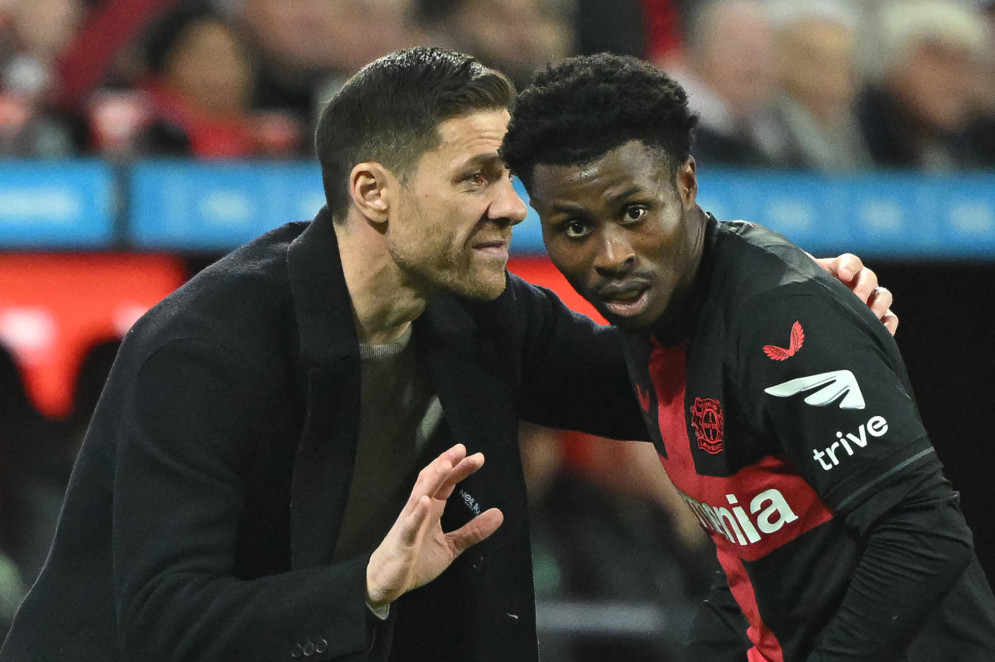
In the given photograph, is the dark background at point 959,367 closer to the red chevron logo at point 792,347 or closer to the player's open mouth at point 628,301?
the player's open mouth at point 628,301

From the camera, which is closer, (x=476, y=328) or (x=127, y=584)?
(x=127, y=584)

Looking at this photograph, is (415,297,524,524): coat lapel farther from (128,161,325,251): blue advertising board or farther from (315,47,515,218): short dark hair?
(128,161,325,251): blue advertising board

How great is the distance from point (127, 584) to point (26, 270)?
2765 mm

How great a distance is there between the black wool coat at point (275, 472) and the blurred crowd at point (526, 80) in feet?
7.57

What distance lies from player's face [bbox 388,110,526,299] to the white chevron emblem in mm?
684

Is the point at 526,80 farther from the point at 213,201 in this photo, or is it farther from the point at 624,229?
the point at 624,229

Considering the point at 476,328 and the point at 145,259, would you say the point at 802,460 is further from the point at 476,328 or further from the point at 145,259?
the point at 145,259

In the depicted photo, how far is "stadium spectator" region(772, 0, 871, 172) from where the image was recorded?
5.03m

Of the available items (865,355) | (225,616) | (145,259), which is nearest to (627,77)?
(865,355)

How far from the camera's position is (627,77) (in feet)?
6.41

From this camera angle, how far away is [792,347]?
1736mm

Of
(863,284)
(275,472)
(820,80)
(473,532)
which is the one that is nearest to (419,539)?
(473,532)

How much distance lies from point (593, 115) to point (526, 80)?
3.13 metres

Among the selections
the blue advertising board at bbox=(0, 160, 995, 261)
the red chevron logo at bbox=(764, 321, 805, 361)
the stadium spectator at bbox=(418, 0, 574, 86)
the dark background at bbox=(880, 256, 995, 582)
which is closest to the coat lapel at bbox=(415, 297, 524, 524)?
the red chevron logo at bbox=(764, 321, 805, 361)
